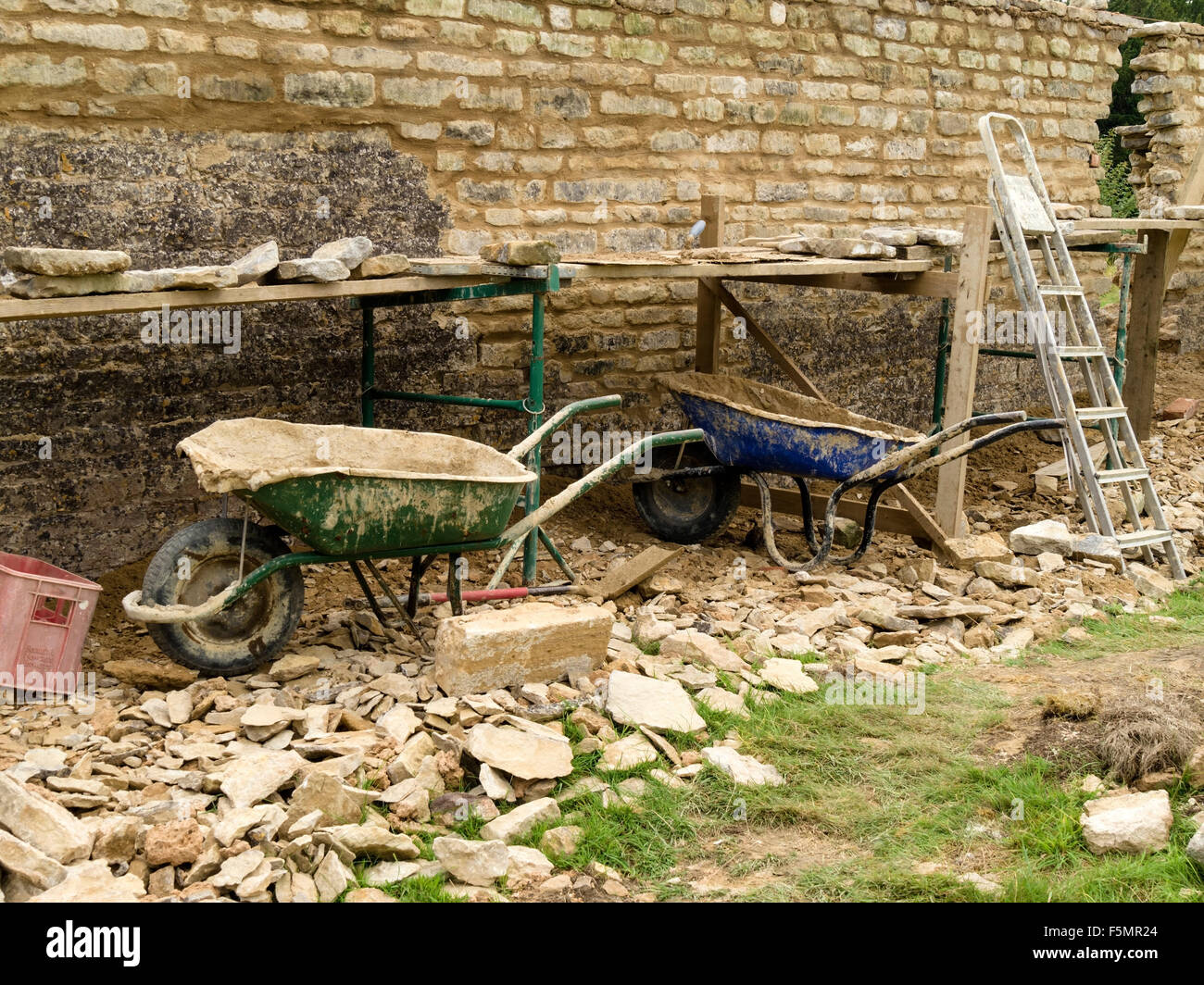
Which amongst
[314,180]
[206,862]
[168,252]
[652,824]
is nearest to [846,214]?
[314,180]

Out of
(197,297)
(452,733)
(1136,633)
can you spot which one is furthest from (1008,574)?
(197,297)

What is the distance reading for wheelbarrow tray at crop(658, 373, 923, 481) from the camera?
5.69 meters

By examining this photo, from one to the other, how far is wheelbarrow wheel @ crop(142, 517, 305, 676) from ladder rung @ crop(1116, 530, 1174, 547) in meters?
3.89

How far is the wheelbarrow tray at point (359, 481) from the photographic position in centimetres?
396

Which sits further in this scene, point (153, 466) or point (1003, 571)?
point (1003, 571)

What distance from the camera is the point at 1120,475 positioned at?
6258mm

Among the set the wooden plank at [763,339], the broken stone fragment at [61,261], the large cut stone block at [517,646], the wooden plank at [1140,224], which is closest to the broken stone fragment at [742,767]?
the large cut stone block at [517,646]

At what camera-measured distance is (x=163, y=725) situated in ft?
12.8

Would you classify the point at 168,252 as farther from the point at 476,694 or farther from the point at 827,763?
the point at 827,763

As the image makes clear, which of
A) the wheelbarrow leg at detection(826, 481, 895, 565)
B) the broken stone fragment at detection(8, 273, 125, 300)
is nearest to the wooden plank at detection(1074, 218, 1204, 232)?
the wheelbarrow leg at detection(826, 481, 895, 565)

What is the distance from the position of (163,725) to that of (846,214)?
561 centimetres

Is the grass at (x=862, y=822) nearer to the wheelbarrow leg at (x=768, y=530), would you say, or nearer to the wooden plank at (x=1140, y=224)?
the wheelbarrow leg at (x=768, y=530)

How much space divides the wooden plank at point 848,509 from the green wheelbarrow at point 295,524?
2.04 metres

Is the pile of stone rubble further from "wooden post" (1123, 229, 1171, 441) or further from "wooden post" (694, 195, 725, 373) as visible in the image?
"wooden post" (1123, 229, 1171, 441)
